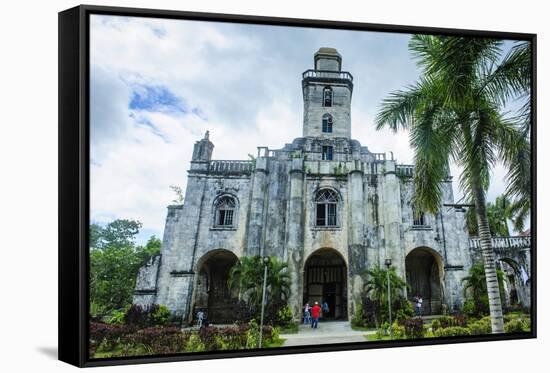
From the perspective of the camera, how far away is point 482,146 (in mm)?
12727

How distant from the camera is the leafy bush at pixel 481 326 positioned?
40.5ft

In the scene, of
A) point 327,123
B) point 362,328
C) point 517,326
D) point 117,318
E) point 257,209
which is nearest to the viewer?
point 117,318

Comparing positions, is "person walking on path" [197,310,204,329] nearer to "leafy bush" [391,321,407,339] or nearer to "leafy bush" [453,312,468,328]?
"leafy bush" [391,321,407,339]

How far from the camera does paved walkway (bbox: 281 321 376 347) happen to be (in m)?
11.3

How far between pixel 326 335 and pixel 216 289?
207 centimetres

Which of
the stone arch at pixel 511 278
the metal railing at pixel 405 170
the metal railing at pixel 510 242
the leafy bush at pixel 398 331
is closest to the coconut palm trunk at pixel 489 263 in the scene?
the metal railing at pixel 510 242

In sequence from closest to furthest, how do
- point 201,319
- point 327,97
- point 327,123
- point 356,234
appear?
1. point 201,319
2. point 327,123
3. point 356,234
4. point 327,97

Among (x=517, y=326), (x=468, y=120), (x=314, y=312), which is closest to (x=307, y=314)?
(x=314, y=312)

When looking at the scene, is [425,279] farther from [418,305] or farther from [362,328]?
[362,328]

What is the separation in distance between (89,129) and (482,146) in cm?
728

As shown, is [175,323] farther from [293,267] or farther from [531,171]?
[531,171]

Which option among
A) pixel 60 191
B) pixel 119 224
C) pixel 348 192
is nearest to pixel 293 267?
pixel 348 192

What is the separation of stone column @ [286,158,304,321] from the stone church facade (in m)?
0.02

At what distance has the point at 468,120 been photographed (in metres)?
12.8
